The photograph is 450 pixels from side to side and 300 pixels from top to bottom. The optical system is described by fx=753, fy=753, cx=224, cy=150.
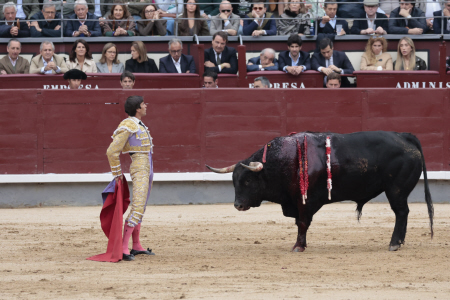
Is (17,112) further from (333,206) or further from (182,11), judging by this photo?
(333,206)

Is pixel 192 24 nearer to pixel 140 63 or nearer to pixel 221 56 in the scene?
pixel 221 56

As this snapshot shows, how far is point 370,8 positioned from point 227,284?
7120 mm

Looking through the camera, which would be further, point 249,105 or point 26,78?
point 26,78

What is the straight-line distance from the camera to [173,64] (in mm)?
10570

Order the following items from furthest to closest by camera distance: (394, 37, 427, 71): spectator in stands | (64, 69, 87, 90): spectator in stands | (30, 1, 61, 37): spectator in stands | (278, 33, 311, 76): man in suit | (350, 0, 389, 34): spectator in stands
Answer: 1. (30, 1, 61, 37): spectator in stands
2. (350, 0, 389, 34): spectator in stands
3. (394, 37, 427, 71): spectator in stands
4. (278, 33, 311, 76): man in suit
5. (64, 69, 87, 90): spectator in stands

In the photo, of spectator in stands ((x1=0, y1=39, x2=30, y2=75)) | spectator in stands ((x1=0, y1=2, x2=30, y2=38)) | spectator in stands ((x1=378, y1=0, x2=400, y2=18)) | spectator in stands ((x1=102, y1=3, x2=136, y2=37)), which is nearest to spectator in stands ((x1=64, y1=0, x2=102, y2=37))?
spectator in stands ((x1=102, y1=3, x2=136, y2=37))

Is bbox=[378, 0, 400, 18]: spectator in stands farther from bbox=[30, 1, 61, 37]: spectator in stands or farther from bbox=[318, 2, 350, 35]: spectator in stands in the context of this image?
bbox=[30, 1, 61, 37]: spectator in stands

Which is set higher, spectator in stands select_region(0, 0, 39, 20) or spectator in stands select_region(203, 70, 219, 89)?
spectator in stands select_region(0, 0, 39, 20)

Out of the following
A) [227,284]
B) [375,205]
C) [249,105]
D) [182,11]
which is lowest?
[375,205]

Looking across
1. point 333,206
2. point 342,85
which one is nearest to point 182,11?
point 342,85

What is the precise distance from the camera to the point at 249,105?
976 centimetres

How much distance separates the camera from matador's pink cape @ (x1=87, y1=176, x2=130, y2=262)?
19.3 ft

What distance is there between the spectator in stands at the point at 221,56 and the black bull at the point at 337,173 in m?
4.18

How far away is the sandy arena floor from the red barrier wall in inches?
40.4
